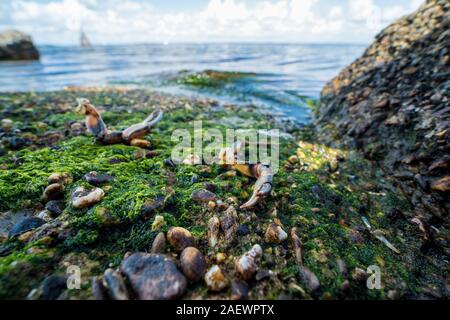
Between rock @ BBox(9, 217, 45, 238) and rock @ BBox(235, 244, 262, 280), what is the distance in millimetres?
1808

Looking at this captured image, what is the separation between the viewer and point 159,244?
83.6 inches

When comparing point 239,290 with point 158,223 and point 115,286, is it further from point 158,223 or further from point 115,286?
point 158,223

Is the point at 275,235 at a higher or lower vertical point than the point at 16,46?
lower

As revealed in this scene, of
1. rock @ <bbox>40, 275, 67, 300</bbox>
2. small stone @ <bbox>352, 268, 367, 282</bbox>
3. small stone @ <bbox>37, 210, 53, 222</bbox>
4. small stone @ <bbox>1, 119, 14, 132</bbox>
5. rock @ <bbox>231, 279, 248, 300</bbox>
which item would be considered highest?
small stone @ <bbox>37, 210, 53, 222</bbox>

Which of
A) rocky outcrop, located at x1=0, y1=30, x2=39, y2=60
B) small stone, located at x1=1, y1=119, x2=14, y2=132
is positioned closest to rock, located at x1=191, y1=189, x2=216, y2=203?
small stone, located at x1=1, y1=119, x2=14, y2=132

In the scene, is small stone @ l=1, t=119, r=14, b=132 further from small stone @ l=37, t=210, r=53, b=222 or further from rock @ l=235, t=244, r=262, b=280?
rock @ l=235, t=244, r=262, b=280

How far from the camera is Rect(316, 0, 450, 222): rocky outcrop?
11.0 ft

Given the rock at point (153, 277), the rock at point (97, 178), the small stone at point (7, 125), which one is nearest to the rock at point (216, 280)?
the rock at point (153, 277)

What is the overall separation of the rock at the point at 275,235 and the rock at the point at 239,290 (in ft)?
1.87

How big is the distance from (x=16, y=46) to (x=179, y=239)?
42.1m

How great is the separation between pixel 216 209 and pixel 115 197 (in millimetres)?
1071

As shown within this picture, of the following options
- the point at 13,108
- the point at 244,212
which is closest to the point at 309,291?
the point at 244,212

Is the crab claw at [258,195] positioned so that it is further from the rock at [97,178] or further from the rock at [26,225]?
the rock at [26,225]

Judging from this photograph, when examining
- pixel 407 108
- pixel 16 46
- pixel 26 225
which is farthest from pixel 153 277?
pixel 16 46
